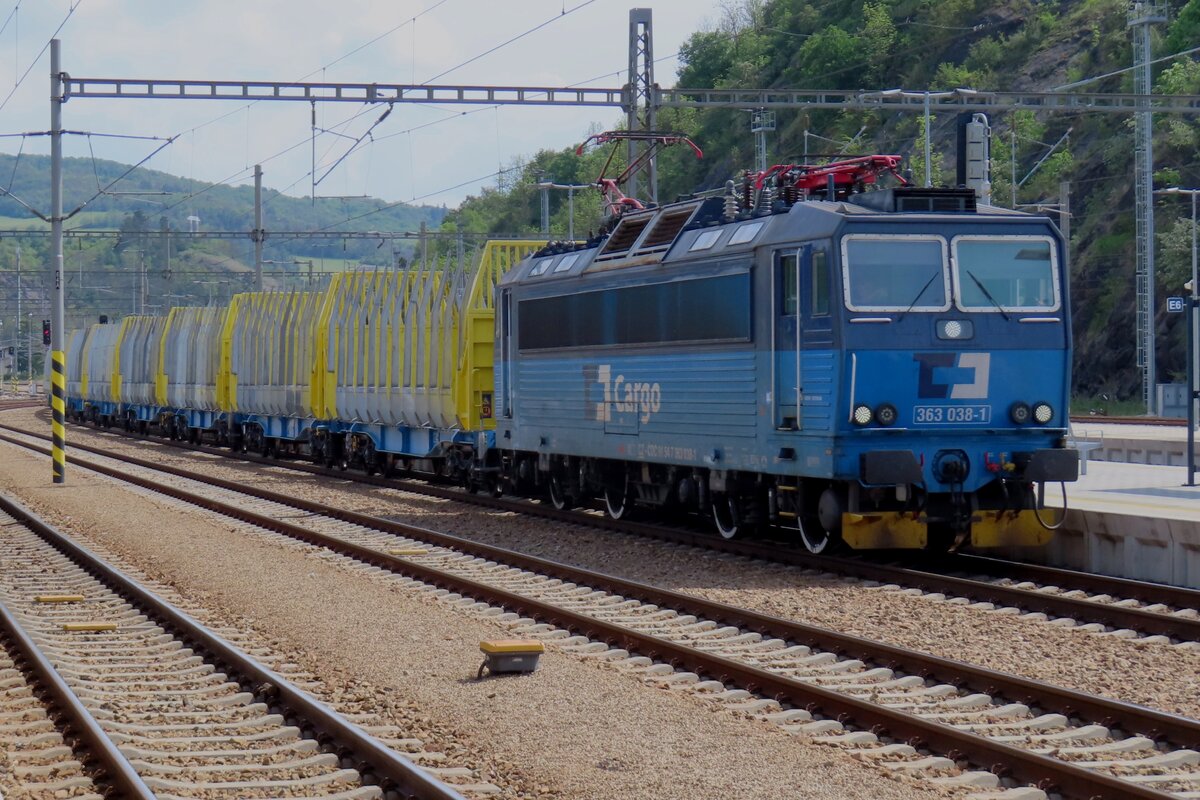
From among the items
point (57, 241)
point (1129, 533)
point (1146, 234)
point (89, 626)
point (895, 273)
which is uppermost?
point (1146, 234)

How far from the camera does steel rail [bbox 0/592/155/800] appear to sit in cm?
750

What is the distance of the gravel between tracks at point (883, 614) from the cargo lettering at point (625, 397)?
4.79ft

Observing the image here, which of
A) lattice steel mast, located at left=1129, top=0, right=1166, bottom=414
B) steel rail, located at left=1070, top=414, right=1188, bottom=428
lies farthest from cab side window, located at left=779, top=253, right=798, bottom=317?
lattice steel mast, located at left=1129, top=0, right=1166, bottom=414

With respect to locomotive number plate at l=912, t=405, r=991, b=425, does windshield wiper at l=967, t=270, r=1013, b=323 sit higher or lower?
higher

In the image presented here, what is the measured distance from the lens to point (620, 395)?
18797 millimetres

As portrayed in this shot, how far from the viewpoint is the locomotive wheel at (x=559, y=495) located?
21812mm

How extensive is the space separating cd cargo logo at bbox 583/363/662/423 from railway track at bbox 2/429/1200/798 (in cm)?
289

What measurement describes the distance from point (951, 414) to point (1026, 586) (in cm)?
175

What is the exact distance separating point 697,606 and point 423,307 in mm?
15955

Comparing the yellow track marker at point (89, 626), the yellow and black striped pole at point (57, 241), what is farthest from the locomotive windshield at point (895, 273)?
the yellow and black striped pole at point (57, 241)

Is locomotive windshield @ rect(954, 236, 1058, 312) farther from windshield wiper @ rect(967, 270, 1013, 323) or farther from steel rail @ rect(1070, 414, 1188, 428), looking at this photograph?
steel rail @ rect(1070, 414, 1188, 428)

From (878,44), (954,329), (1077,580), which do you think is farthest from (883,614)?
(878,44)

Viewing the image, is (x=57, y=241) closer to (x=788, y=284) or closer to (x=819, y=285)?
(x=788, y=284)

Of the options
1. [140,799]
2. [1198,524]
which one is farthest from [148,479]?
[140,799]
